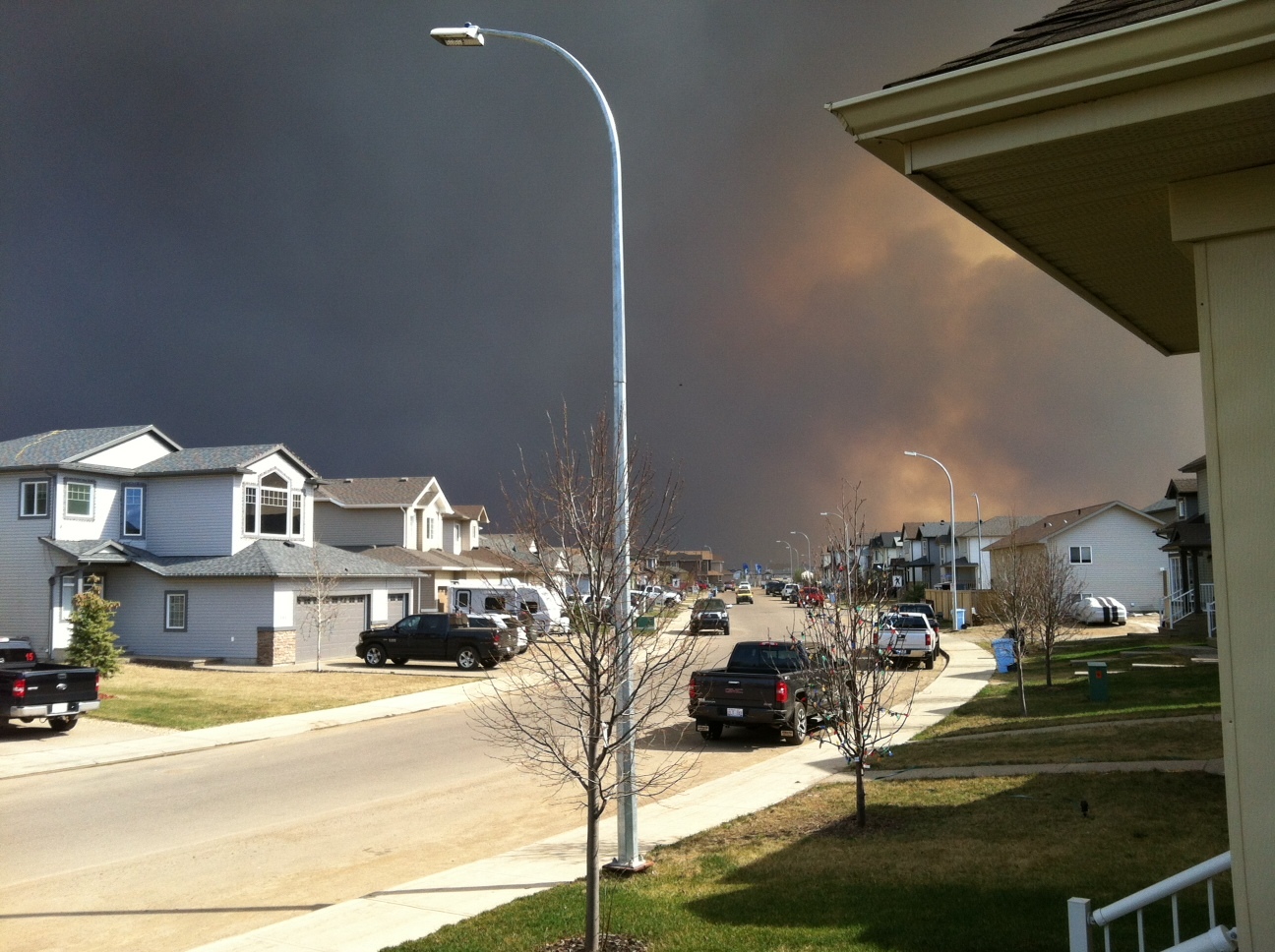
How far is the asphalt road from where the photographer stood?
918cm

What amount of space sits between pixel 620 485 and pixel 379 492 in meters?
47.4

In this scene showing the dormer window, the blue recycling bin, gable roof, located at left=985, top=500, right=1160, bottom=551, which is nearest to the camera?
the blue recycling bin

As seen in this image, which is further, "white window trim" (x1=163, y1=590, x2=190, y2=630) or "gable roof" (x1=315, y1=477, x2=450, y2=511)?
"gable roof" (x1=315, y1=477, x2=450, y2=511)

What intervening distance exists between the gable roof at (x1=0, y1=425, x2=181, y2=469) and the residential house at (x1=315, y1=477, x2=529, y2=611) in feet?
41.2

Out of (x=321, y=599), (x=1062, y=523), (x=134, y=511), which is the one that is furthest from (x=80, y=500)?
(x=1062, y=523)

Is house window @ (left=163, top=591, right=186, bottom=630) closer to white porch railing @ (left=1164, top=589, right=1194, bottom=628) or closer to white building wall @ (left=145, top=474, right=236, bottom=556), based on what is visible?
white building wall @ (left=145, top=474, right=236, bottom=556)

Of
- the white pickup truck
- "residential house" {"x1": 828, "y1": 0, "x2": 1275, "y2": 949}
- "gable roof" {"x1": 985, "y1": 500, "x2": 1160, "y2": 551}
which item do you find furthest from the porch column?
"gable roof" {"x1": 985, "y1": 500, "x2": 1160, "y2": 551}

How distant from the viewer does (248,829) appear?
12.6m

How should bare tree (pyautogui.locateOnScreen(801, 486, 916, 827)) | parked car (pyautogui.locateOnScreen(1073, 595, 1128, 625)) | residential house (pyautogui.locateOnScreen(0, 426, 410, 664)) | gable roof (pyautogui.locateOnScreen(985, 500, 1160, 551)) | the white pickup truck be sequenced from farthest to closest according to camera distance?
gable roof (pyautogui.locateOnScreen(985, 500, 1160, 551)) → parked car (pyautogui.locateOnScreen(1073, 595, 1128, 625)) → residential house (pyautogui.locateOnScreen(0, 426, 410, 664)) → the white pickup truck → bare tree (pyautogui.locateOnScreen(801, 486, 916, 827))

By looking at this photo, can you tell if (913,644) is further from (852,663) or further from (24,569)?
(24,569)

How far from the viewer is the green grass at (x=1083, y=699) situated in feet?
62.1

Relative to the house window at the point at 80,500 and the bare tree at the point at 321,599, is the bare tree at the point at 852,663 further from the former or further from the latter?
the house window at the point at 80,500

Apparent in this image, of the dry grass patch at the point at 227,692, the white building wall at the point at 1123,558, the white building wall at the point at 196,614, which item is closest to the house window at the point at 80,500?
the white building wall at the point at 196,614

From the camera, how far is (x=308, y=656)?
37125 millimetres
